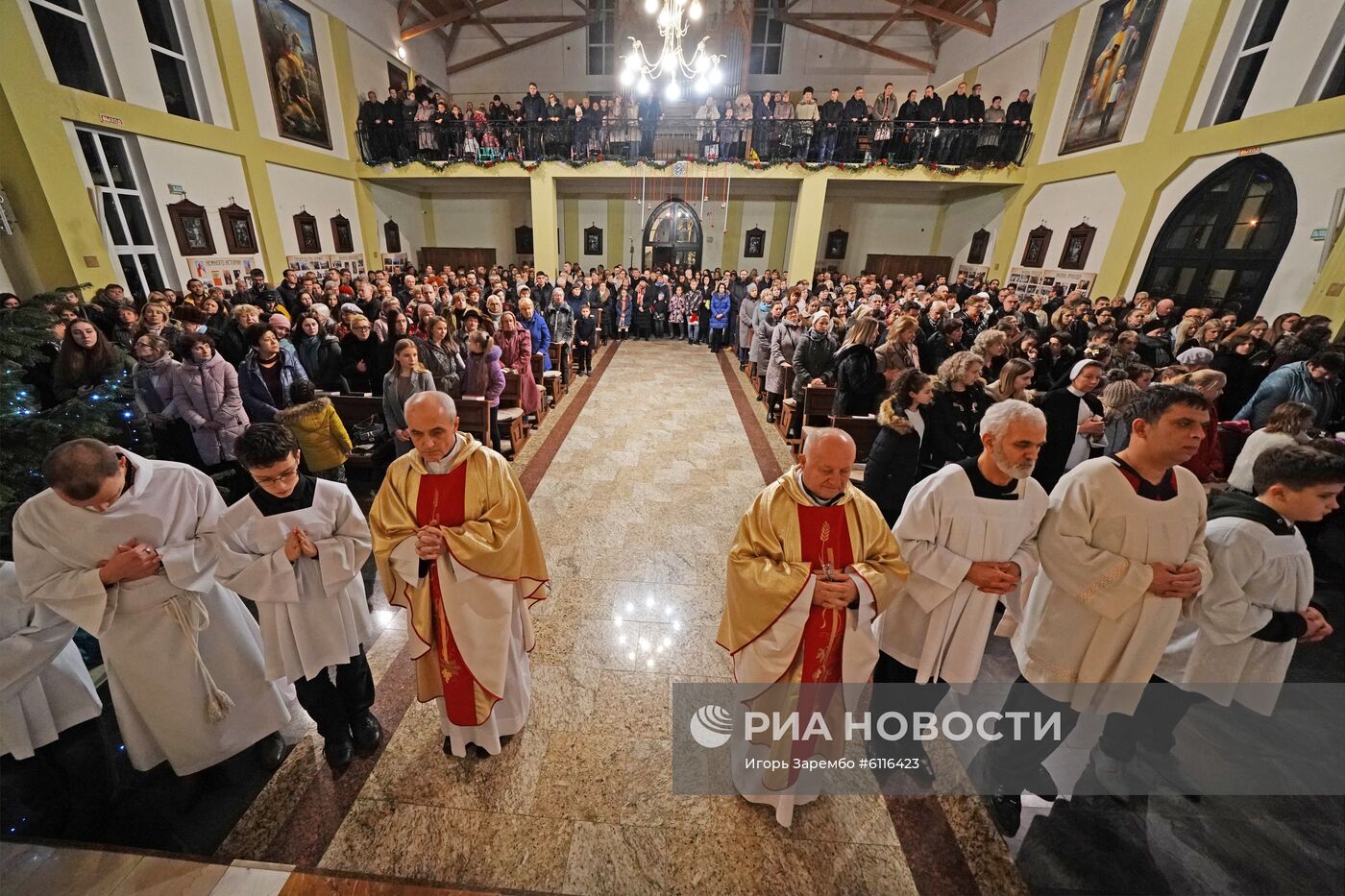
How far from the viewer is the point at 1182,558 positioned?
215 cm

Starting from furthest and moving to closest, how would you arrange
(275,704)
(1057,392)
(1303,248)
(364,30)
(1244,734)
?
1. (364,30)
2. (1303,248)
3. (1057,392)
4. (1244,734)
5. (275,704)

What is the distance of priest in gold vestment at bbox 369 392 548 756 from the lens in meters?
2.29

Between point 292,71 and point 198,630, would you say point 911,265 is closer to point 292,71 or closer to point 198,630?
point 292,71

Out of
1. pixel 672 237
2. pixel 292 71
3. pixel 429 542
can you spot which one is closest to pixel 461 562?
pixel 429 542

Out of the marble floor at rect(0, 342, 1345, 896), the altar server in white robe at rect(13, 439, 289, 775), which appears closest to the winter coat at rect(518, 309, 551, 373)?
the marble floor at rect(0, 342, 1345, 896)

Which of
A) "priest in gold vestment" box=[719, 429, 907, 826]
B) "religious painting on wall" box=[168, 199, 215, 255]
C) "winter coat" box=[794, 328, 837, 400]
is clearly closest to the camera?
"priest in gold vestment" box=[719, 429, 907, 826]

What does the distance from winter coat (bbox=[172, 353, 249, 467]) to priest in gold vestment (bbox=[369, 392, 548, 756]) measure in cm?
326

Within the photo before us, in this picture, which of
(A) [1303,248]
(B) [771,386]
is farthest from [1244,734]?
(A) [1303,248]

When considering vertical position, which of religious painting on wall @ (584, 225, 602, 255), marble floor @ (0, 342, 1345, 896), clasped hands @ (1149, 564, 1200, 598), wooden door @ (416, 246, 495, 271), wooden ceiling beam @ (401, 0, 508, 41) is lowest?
marble floor @ (0, 342, 1345, 896)

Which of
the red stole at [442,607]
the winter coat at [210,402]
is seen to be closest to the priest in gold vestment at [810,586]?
the red stole at [442,607]

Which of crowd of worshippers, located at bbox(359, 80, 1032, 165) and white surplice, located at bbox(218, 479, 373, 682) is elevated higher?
crowd of worshippers, located at bbox(359, 80, 1032, 165)

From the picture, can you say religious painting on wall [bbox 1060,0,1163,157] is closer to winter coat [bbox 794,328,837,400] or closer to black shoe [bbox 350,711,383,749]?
winter coat [bbox 794,328,837,400]

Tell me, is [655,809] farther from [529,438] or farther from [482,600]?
[529,438]

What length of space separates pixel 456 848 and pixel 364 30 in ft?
63.4
